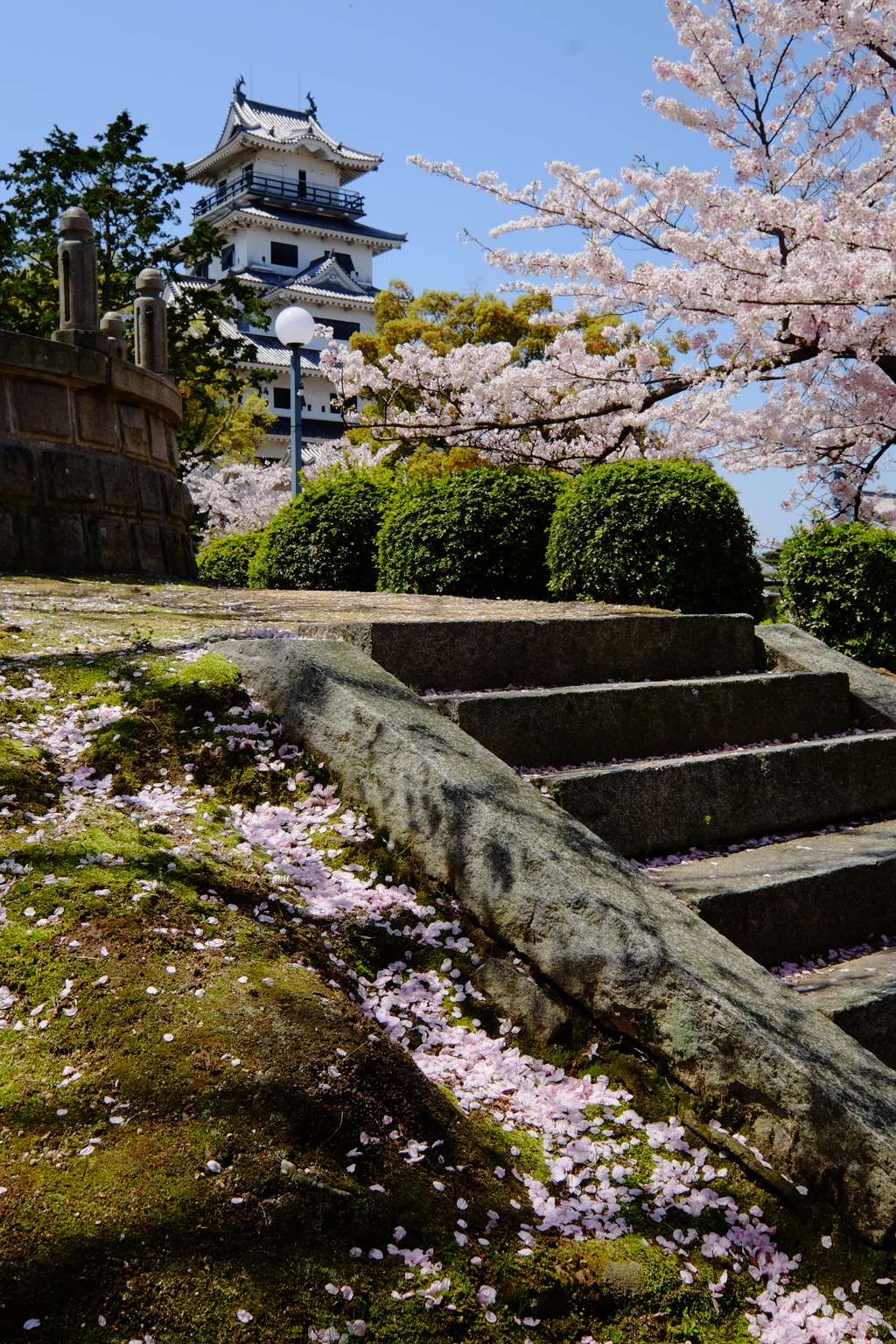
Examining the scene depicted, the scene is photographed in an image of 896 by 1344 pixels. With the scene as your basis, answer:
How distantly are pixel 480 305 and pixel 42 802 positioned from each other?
86.4 ft

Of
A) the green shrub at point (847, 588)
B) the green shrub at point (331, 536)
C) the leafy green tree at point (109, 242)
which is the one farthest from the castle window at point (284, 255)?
the green shrub at point (847, 588)

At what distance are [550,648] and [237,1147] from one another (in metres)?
3.34

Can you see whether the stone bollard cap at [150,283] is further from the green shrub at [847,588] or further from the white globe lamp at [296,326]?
the green shrub at [847,588]

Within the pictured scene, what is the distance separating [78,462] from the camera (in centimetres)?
761

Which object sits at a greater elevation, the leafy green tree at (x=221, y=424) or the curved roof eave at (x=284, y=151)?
the curved roof eave at (x=284, y=151)

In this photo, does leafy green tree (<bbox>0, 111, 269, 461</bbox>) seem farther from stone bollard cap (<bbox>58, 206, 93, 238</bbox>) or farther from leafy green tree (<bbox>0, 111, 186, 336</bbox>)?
stone bollard cap (<bbox>58, 206, 93, 238</bbox>)

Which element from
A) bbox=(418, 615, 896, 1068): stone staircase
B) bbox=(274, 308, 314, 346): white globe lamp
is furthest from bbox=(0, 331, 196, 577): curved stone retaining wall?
bbox=(274, 308, 314, 346): white globe lamp

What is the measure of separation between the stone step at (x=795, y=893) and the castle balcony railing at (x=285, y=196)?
50.9m

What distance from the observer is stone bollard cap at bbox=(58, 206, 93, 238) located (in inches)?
307

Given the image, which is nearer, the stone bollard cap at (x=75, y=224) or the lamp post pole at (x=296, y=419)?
the stone bollard cap at (x=75, y=224)

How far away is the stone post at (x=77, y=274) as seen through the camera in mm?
7848

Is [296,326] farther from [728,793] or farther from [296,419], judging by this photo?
[728,793]

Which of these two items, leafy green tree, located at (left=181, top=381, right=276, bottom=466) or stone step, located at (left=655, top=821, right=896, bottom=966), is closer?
stone step, located at (left=655, top=821, right=896, bottom=966)

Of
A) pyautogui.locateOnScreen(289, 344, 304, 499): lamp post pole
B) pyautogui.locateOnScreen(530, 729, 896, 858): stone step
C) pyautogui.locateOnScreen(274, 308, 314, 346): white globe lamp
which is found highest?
pyautogui.locateOnScreen(274, 308, 314, 346): white globe lamp
